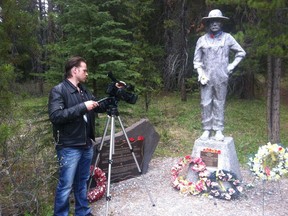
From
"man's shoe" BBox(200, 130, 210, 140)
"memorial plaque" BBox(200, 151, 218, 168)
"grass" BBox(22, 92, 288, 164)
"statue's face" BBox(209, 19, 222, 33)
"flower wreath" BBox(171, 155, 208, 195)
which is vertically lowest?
"grass" BBox(22, 92, 288, 164)

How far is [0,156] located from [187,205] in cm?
263

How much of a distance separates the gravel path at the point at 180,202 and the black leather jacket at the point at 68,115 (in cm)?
131

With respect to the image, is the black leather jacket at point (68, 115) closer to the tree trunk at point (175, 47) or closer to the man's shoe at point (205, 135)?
the man's shoe at point (205, 135)

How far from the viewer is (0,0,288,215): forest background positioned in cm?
459

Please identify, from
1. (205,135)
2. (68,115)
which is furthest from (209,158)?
(68,115)

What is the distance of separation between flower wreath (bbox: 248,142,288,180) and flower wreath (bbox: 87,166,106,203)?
221 centimetres

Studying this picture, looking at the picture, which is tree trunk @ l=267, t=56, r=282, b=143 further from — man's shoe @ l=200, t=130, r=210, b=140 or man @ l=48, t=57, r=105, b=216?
man @ l=48, t=57, r=105, b=216

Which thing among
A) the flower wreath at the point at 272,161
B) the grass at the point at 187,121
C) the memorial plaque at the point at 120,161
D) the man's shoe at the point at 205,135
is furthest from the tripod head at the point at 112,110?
the grass at the point at 187,121

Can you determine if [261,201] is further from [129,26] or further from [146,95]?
[129,26]

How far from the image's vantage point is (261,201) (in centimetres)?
535

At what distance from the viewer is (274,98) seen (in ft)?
28.7

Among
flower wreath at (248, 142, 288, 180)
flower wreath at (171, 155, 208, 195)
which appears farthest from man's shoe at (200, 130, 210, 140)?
flower wreath at (248, 142, 288, 180)

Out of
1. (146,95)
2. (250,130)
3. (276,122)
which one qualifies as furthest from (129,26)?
(276,122)

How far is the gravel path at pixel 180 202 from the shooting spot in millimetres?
4914
